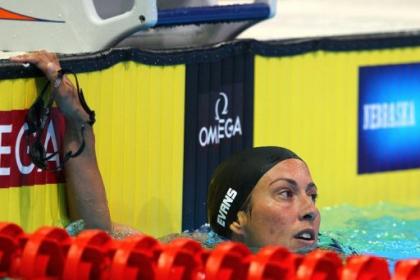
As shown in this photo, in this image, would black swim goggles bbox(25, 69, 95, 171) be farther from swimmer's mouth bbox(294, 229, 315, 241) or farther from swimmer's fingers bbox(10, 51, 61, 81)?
swimmer's mouth bbox(294, 229, 315, 241)

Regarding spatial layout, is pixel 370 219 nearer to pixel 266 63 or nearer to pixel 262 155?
pixel 266 63

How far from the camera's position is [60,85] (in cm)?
422

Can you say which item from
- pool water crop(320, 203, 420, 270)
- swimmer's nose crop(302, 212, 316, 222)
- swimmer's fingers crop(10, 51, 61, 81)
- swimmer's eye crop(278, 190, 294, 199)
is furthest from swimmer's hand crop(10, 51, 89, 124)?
pool water crop(320, 203, 420, 270)

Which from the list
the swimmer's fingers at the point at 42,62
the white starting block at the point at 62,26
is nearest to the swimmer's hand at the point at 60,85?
the swimmer's fingers at the point at 42,62

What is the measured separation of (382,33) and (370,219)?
912 mm

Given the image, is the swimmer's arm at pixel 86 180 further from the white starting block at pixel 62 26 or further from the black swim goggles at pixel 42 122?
the white starting block at pixel 62 26

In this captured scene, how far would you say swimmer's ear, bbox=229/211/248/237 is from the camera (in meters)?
4.16

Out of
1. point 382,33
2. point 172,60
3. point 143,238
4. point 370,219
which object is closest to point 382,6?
point 382,33

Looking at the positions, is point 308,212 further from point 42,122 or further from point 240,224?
point 42,122

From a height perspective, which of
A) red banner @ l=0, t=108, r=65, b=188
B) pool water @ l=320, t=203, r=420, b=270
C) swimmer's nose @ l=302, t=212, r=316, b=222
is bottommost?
pool water @ l=320, t=203, r=420, b=270

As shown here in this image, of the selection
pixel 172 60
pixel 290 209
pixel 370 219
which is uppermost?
pixel 172 60

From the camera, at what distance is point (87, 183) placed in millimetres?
4320

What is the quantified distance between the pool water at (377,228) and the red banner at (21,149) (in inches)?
50.2

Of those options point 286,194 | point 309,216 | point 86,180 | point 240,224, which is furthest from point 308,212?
point 86,180
